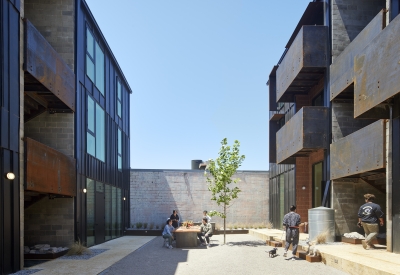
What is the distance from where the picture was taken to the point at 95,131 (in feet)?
69.1

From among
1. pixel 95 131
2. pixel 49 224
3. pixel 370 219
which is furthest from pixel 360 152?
pixel 95 131

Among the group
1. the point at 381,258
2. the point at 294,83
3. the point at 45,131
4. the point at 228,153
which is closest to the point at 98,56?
the point at 45,131

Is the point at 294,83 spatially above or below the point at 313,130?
above

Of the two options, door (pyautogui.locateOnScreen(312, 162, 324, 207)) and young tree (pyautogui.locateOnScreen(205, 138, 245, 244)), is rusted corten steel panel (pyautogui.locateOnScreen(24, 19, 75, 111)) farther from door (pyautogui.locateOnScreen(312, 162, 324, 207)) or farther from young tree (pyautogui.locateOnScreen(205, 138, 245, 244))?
door (pyautogui.locateOnScreen(312, 162, 324, 207))

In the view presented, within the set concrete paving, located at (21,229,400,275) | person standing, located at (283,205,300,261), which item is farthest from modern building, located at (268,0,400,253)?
person standing, located at (283,205,300,261)

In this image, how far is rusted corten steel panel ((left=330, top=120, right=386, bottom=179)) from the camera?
13.7 meters

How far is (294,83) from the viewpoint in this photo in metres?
21.4

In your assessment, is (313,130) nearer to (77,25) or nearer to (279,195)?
(77,25)

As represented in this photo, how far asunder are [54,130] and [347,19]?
39.0 ft

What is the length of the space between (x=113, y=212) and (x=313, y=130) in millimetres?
12613

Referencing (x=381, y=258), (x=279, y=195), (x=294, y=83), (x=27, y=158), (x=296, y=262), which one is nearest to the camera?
(x=381, y=258)

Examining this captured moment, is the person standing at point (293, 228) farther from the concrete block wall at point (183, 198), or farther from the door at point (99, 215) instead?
the concrete block wall at point (183, 198)

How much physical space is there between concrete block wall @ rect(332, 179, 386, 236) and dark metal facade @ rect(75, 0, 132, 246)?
9.82 metres

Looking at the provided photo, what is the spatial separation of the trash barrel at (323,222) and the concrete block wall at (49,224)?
28.8 ft
